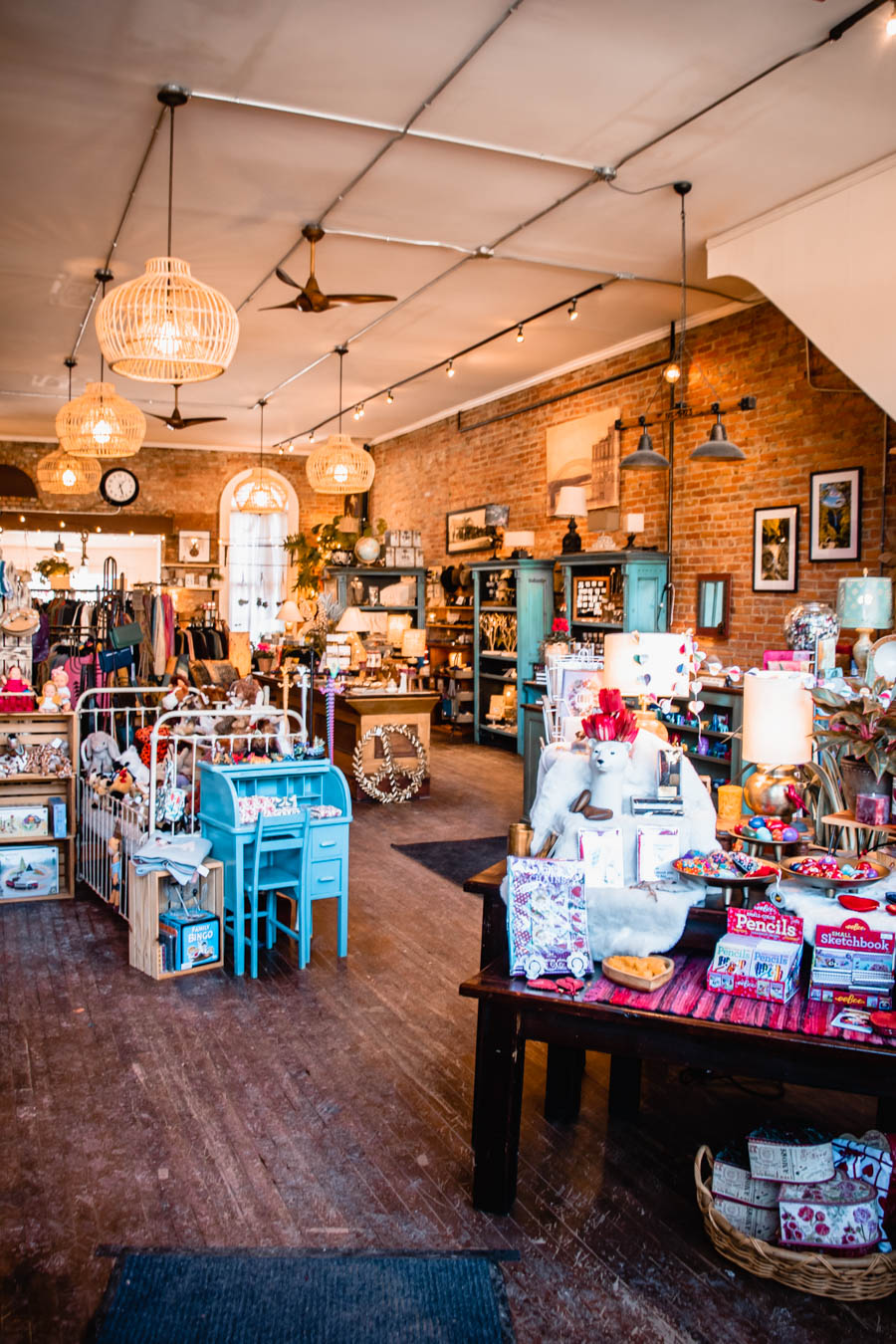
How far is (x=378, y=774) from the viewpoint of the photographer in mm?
8773

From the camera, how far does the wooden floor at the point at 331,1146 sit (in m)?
2.46

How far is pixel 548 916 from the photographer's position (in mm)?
2752

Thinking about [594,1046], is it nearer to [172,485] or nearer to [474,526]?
[474,526]

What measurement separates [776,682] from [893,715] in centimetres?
40

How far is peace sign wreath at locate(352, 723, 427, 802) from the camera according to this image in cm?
873

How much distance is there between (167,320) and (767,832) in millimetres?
3756

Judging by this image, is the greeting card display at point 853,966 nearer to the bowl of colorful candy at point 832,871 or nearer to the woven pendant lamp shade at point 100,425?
the bowl of colorful candy at point 832,871

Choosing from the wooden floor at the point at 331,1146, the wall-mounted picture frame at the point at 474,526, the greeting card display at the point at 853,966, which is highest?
the wall-mounted picture frame at the point at 474,526

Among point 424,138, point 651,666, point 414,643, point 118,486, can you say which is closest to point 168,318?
point 424,138

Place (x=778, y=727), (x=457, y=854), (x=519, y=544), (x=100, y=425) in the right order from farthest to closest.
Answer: (x=519, y=544) < (x=100, y=425) < (x=457, y=854) < (x=778, y=727)

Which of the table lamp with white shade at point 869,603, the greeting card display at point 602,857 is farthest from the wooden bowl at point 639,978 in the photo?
the table lamp with white shade at point 869,603

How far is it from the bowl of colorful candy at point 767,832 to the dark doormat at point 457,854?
3.12 m

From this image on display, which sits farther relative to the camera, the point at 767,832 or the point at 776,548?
the point at 776,548

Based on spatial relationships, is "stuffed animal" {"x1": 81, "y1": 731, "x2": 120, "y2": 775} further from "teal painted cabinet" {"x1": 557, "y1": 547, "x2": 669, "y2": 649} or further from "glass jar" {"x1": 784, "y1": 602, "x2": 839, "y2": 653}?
"teal painted cabinet" {"x1": 557, "y1": 547, "x2": 669, "y2": 649}
